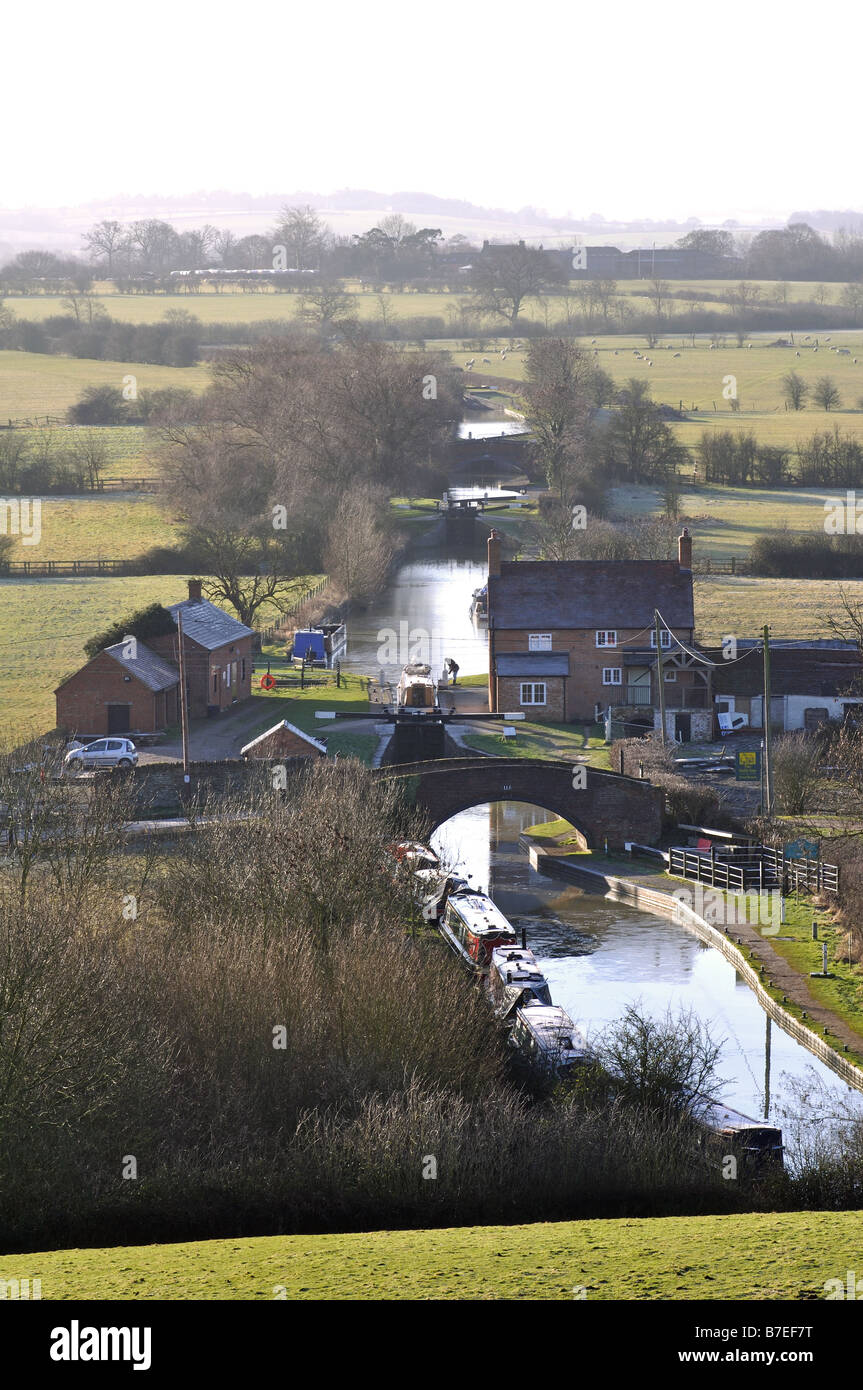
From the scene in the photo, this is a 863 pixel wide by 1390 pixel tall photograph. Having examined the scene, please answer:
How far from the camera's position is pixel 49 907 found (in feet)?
84.0

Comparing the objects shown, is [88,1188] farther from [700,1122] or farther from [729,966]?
[729,966]

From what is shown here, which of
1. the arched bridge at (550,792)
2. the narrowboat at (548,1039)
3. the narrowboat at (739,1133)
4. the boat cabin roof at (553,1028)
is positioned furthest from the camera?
the arched bridge at (550,792)

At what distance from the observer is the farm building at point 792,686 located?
170ft

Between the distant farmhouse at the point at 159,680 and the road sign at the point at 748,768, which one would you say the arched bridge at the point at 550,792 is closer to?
the road sign at the point at 748,768

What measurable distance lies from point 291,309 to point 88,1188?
14531cm

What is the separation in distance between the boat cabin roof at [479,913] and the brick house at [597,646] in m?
15.5

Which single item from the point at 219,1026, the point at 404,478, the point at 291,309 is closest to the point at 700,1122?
the point at 219,1026

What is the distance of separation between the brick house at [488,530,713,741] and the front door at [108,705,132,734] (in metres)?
12.2

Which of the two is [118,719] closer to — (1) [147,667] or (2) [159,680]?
(2) [159,680]

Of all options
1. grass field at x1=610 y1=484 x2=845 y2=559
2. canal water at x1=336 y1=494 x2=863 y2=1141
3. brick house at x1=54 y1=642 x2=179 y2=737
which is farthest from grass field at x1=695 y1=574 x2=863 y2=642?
brick house at x1=54 y1=642 x2=179 y2=737

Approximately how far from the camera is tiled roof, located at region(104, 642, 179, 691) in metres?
47.8

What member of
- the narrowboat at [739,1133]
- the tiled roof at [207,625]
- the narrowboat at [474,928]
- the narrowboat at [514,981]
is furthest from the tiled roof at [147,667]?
the narrowboat at [739,1133]

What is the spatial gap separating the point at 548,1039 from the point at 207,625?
27852 millimetres

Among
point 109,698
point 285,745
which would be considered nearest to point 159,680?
point 109,698
